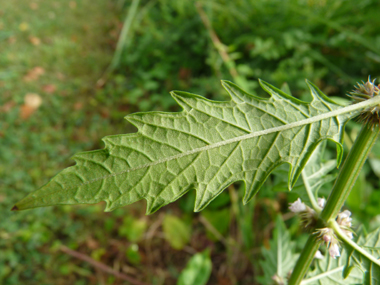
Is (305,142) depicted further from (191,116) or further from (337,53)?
(337,53)

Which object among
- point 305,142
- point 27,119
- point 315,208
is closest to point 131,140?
point 305,142

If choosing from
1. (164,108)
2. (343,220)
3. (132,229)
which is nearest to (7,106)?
(164,108)

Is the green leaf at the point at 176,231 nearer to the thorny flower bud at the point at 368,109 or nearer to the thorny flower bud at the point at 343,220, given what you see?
the thorny flower bud at the point at 343,220

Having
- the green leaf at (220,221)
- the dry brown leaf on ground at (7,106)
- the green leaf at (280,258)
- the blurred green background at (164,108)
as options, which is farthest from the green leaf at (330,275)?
the dry brown leaf on ground at (7,106)

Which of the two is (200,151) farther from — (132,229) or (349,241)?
(132,229)

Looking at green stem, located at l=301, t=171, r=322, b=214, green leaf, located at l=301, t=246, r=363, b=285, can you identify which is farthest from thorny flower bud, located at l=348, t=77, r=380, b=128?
green leaf, located at l=301, t=246, r=363, b=285
